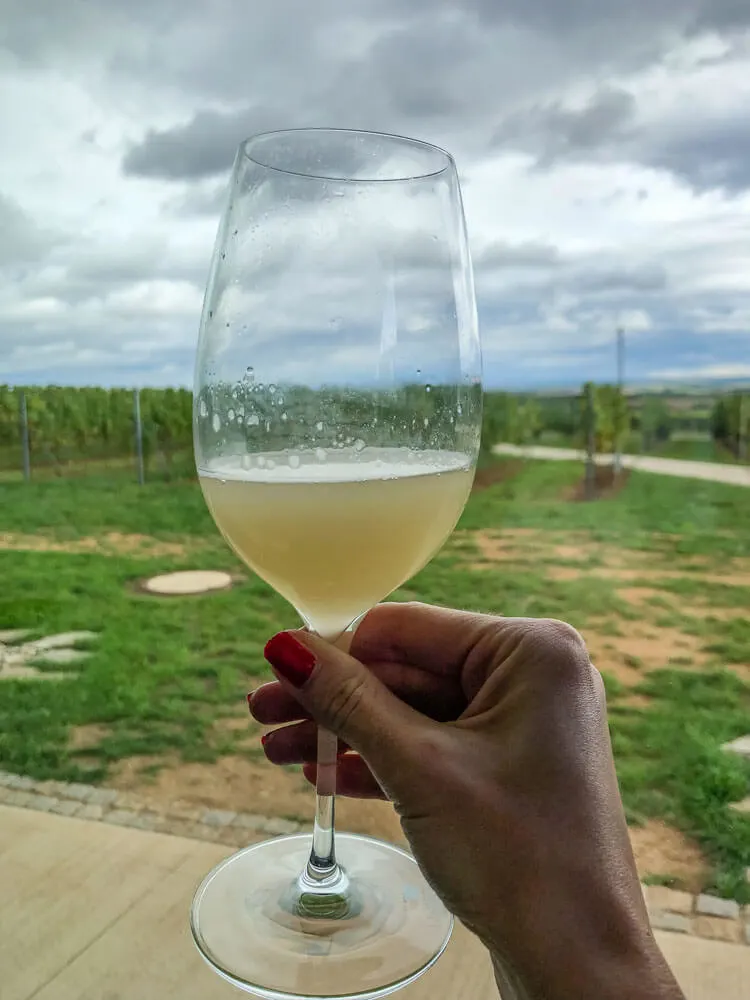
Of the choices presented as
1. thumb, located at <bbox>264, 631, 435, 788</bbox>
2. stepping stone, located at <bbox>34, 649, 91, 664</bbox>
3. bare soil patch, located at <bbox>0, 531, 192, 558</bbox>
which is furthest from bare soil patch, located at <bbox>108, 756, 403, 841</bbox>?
thumb, located at <bbox>264, 631, 435, 788</bbox>

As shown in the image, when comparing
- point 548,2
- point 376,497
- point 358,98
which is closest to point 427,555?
point 376,497

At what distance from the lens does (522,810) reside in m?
0.56

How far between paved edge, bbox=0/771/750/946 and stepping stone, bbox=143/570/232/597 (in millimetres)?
369

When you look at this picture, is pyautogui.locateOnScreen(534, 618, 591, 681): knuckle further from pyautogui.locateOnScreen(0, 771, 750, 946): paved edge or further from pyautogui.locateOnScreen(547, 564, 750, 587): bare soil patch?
pyautogui.locateOnScreen(547, 564, 750, 587): bare soil patch

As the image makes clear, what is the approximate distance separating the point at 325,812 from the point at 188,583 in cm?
79

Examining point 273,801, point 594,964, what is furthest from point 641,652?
point 594,964

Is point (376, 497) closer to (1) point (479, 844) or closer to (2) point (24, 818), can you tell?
(1) point (479, 844)

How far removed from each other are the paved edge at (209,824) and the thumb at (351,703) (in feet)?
1.03

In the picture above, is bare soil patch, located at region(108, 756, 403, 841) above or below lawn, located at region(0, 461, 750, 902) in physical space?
below

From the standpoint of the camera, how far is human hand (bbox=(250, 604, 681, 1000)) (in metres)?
0.54

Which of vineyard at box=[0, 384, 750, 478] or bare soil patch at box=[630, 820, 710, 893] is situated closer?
bare soil patch at box=[630, 820, 710, 893]

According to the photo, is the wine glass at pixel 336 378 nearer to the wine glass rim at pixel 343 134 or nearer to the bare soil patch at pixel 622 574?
the wine glass rim at pixel 343 134

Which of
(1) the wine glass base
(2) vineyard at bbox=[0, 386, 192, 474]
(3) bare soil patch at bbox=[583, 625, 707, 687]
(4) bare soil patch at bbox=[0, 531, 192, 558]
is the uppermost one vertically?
(2) vineyard at bbox=[0, 386, 192, 474]

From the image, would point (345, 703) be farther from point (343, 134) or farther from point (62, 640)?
point (62, 640)
